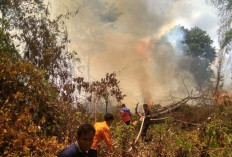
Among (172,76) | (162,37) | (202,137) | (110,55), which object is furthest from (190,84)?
(202,137)

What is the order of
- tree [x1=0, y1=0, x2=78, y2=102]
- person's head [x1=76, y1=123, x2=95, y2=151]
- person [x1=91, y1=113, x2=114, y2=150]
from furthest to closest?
tree [x1=0, y1=0, x2=78, y2=102], person [x1=91, y1=113, x2=114, y2=150], person's head [x1=76, y1=123, x2=95, y2=151]

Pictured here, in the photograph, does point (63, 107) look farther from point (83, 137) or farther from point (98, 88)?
point (83, 137)

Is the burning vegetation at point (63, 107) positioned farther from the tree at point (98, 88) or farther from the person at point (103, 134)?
the person at point (103, 134)

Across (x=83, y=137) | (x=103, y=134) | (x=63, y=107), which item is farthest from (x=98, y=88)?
(x=83, y=137)

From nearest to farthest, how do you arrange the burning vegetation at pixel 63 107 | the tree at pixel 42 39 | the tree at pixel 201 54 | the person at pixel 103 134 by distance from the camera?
the person at pixel 103 134 < the burning vegetation at pixel 63 107 < the tree at pixel 42 39 < the tree at pixel 201 54

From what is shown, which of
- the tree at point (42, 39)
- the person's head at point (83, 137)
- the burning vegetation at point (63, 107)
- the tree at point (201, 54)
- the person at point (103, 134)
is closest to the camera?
the person's head at point (83, 137)

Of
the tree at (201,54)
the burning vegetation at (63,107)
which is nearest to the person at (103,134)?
the burning vegetation at (63,107)

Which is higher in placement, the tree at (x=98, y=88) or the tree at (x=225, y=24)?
the tree at (x=225, y=24)

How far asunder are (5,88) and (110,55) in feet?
69.6

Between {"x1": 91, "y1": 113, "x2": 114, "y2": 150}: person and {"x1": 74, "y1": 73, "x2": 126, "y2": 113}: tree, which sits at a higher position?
{"x1": 74, "y1": 73, "x2": 126, "y2": 113}: tree

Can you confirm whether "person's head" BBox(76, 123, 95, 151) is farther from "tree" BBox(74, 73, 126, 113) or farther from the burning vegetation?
"tree" BBox(74, 73, 126, 113)

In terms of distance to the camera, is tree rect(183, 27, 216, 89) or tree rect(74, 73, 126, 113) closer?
tree rect(74, 73, 126, 113)

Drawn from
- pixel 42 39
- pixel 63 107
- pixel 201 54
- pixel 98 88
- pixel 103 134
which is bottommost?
pixel 103 134

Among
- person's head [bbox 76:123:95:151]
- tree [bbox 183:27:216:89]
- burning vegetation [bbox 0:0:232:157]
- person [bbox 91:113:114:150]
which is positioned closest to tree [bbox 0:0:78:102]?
burning vegetation [bbox 0:0:232:157]
